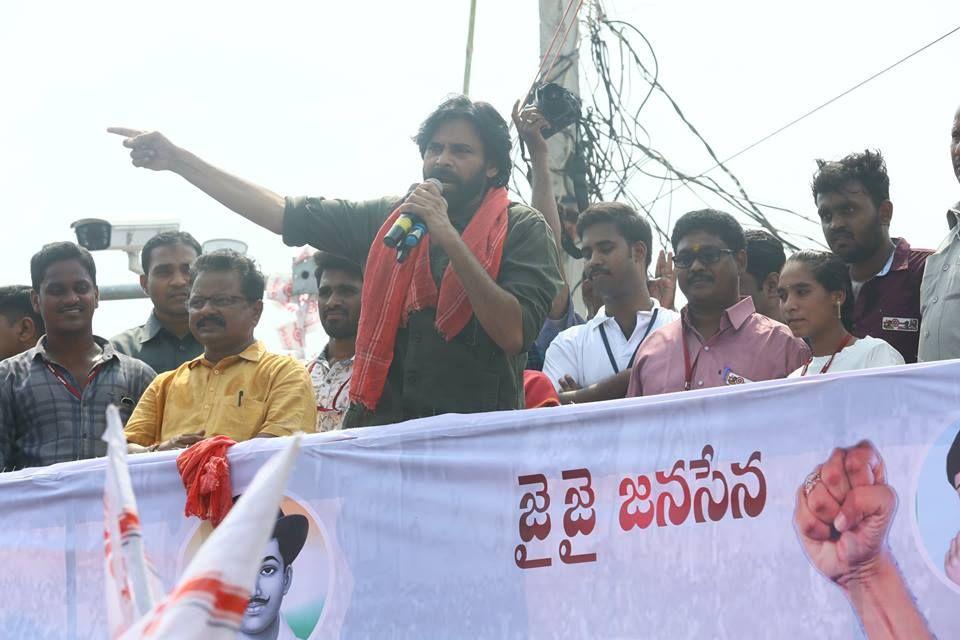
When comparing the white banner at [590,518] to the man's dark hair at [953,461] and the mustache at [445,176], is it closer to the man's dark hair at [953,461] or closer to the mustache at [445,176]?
the man's dark hair at [953,461]

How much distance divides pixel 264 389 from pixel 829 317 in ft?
5.96

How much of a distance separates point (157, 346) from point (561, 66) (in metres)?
4.33

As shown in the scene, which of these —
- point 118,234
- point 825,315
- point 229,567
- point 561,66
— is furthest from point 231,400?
point 118,234

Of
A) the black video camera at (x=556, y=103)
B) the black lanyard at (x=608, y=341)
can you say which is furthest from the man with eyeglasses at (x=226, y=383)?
the black video camera at (x=556, y=103)

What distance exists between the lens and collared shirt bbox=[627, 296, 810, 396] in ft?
14.5

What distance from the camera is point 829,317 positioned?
4.24 m

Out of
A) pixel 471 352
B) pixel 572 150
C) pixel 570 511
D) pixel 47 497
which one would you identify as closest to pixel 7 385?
pixel 47 497

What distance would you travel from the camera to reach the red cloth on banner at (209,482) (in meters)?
3.78

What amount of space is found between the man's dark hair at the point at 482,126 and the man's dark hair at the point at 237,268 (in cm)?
92

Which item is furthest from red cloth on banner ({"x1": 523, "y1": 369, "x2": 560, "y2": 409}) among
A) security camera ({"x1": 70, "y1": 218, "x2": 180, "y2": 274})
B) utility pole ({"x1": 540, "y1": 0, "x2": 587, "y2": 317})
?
security camera ({"x1": 70, "y1": 218, "x2": 180, "y2": 274})

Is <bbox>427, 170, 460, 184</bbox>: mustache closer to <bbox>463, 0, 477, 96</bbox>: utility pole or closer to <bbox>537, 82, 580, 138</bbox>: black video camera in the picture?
<bbox>537, 82, 580, 138</bbox>: black video camera

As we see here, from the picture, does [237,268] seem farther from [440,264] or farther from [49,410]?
[440,264]

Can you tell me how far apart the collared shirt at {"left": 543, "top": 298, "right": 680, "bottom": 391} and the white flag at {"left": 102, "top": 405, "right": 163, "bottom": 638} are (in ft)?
12.4

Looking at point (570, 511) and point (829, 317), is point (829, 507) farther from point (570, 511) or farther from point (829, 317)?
point (829, 317)
